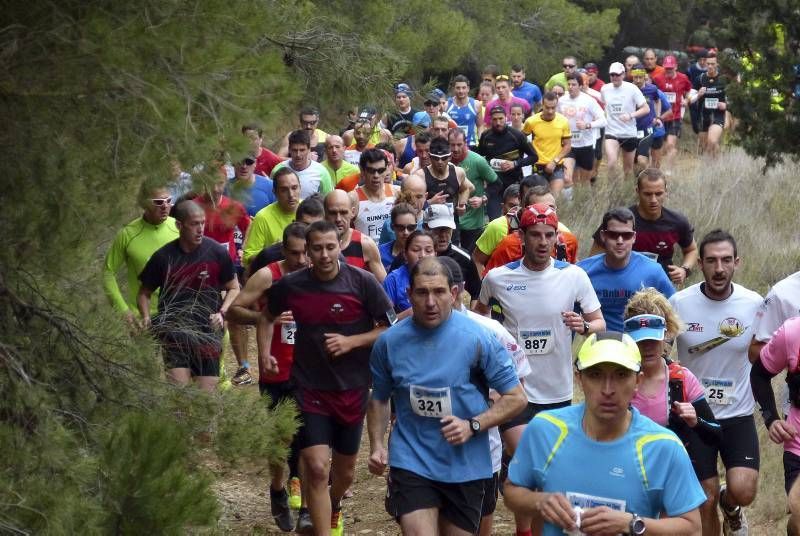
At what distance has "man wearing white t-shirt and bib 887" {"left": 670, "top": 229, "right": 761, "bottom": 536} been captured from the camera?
8.45 metres

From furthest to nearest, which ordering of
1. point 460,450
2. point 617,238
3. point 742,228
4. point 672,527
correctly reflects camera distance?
point 742,228 → point 617,238 → point 460,450 → point 672,527

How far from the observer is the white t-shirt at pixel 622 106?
21.8 meters

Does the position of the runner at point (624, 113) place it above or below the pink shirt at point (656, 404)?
below

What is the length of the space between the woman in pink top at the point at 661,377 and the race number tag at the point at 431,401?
3.28ft

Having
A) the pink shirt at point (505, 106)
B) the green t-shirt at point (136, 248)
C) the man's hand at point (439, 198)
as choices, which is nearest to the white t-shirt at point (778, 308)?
the green t-shirt at point (136, 248)

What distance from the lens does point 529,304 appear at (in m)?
8.78

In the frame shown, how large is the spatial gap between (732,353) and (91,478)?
458cm

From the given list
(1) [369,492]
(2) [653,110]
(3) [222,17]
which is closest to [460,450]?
(3) [222,17]

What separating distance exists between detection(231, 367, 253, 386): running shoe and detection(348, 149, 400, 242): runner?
160 cm

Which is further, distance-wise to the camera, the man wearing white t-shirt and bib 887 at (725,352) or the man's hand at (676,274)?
the man's hand at (676,274)

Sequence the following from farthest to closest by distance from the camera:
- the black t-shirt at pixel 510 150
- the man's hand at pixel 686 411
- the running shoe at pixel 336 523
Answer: the black t-shirt at pixel 510 150, the running shoe at pixel 336 523, the man's hand at pixel 686 411

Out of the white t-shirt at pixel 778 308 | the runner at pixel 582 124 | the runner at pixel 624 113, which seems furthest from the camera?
the runner at pixel 624 113

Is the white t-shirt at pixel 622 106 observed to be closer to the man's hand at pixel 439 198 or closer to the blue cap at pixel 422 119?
the blue cap at pixel 422 119

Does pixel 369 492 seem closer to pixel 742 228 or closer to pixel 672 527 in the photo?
pixel 672 527
